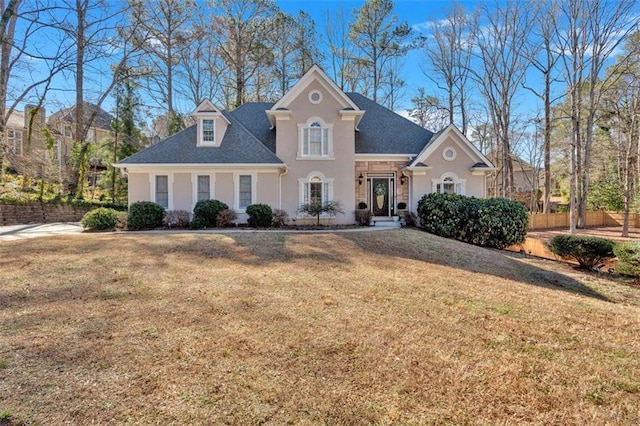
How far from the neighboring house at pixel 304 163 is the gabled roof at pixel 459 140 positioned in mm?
49

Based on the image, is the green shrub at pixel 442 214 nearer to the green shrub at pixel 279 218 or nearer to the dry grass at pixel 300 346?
the dry grass at pixel 300 346

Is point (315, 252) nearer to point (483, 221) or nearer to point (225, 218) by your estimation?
point (225, 218)

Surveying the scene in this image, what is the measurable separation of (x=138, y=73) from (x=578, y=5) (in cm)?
2902

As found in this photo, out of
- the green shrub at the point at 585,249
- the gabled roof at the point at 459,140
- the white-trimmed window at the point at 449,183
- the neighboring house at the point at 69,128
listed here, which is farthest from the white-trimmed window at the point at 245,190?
the neighboring house at the point at 69,128

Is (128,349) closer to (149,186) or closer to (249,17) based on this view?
(149,186)

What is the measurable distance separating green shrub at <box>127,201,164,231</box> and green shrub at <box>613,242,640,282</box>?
16.7 metres

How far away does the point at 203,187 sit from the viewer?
50.1 ft

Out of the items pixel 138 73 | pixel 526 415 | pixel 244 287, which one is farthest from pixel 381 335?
pixel 138 73

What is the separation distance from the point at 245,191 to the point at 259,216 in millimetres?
1887

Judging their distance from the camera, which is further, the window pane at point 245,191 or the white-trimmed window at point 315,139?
the white-trimmed window at point 315,139

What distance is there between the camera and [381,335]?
171 inches

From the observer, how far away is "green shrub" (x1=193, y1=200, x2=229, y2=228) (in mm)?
13836

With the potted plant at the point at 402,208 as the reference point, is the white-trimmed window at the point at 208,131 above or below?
above

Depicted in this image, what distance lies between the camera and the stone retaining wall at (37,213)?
1623cm
